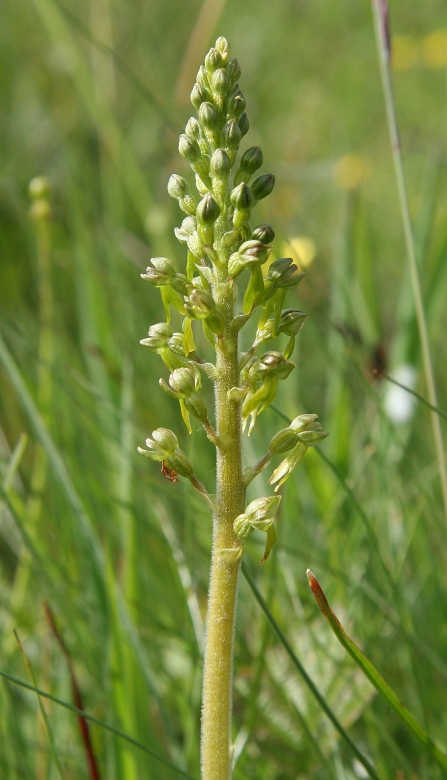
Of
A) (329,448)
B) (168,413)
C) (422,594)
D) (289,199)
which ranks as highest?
(289,199)

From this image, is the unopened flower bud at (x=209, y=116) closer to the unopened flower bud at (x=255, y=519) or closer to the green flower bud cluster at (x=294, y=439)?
the green flower bud cluster at (x=294, y=439)

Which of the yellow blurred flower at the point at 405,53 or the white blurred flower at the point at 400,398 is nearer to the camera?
the white blurred flower at the point at 400,398

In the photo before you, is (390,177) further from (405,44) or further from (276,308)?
(276,308)

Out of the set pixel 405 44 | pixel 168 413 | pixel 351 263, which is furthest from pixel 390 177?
pixel 168 413

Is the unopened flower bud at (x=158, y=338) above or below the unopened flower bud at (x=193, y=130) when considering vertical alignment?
below

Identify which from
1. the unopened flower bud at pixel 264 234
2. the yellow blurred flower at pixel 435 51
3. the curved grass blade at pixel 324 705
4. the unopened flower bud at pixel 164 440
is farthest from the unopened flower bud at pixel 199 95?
the yellow blurred flower at pixel 435 51

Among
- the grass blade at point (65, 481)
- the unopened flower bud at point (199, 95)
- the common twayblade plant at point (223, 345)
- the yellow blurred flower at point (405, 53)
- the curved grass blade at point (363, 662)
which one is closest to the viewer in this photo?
the curved grass blade at point (363, 662)
